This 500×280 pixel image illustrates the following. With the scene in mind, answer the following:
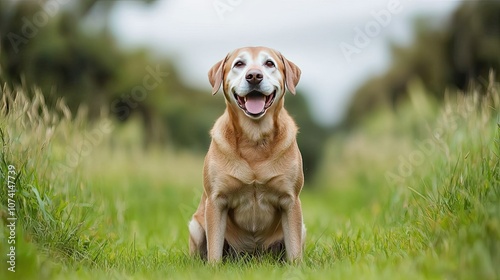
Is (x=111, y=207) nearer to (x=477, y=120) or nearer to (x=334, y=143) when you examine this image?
(x=477, y=120)

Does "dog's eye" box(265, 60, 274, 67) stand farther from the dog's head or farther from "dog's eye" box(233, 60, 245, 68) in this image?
"dog's eye" box(233, 60, 245, 68)

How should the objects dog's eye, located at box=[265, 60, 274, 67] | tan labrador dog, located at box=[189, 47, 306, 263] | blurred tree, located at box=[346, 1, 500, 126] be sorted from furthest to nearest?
blurred tree, located at box=[346, 1, 500, 126]
dog's eye, located at box=[265, 60, 274, 67]
tan labrador dog, located at box=[189, 47, 306, 263]

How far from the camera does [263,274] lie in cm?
408

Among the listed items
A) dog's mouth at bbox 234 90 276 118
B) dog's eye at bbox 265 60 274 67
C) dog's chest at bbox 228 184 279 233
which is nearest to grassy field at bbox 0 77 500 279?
dog's chest at bbox 228 184 279 233

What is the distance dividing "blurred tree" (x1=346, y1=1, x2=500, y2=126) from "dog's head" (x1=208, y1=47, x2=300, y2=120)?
30.7ft

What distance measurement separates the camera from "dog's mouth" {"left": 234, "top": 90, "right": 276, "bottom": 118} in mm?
4570

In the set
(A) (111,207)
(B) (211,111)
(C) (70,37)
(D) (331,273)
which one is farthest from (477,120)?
(B) (211,111)

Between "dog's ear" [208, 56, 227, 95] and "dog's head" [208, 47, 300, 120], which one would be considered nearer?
"dog's head" [208, 47, 300, 120]

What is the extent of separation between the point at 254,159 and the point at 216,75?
72 cm

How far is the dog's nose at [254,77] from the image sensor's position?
447 centimetres

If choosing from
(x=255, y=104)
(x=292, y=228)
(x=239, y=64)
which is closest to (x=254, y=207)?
(x=292, y=228)

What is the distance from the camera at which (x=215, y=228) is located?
15.3 feet

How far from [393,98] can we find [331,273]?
18175 millimetres

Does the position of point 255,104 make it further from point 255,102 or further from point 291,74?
point 291,74
